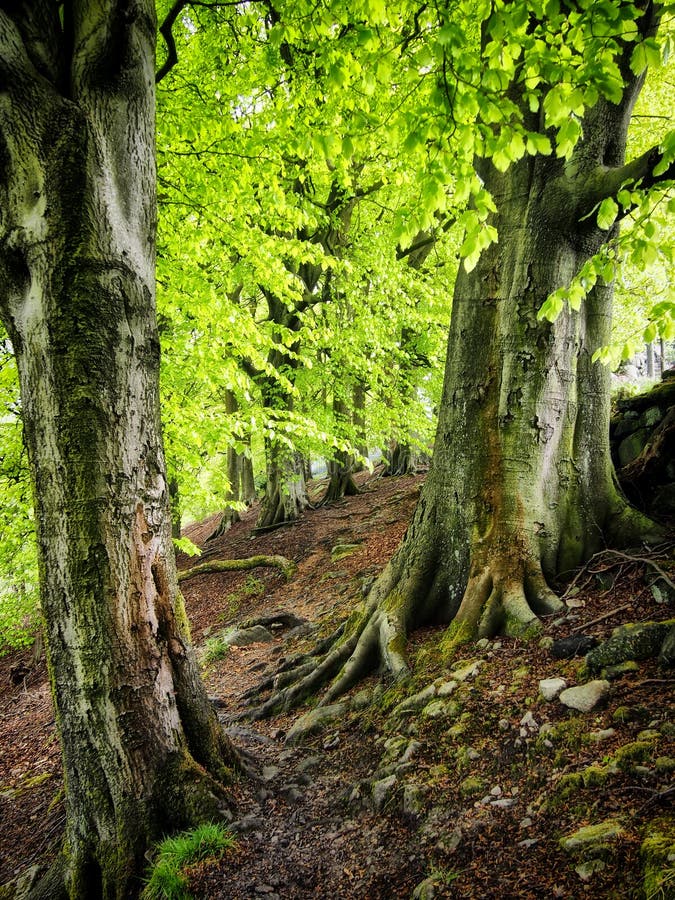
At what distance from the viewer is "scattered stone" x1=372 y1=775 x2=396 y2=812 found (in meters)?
3.01

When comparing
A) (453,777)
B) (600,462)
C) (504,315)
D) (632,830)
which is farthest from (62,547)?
(600,462)

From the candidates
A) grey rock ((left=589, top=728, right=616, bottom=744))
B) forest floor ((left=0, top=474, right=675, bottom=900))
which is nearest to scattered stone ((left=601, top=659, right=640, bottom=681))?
forest floor ((left=0, top=474, right=675, bottom=900))

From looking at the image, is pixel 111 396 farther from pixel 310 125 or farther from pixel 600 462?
pixel 310 125


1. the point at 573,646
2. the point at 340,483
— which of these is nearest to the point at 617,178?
the point at 573,646

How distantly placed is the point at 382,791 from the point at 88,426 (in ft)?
9.91

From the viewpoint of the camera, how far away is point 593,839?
2.02 m

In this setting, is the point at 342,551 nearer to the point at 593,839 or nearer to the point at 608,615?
the point at 608,615

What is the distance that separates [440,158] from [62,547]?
3.24 metres

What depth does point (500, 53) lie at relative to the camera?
2650mm

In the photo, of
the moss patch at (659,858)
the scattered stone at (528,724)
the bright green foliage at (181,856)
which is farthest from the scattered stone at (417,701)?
the moss patch at (659,858)

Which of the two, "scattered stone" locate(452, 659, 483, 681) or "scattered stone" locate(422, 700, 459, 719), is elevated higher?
"scattered stone" locate(452, 659, 483, 681)

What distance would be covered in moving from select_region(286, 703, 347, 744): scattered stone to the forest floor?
0.13 feet

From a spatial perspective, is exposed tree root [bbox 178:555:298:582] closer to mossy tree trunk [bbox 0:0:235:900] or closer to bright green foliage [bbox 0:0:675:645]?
bright green foliage [bbox 0:0:675:645]

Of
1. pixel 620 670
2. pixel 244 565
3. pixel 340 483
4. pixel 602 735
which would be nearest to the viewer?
pixel 602 735
